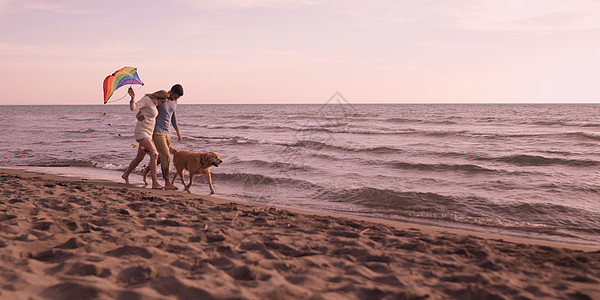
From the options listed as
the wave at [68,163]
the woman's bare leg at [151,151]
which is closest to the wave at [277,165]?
the woman's bare leg at [151,151]

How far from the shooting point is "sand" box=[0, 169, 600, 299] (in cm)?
290

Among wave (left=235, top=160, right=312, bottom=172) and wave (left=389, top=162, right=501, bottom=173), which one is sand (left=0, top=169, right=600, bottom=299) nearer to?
wave (left=235, top=160, right=312, bottom=172)

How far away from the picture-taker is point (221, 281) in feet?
10.0

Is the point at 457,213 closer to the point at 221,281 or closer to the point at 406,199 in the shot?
the point at 406,199

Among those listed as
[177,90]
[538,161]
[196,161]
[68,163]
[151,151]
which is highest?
[177,90]

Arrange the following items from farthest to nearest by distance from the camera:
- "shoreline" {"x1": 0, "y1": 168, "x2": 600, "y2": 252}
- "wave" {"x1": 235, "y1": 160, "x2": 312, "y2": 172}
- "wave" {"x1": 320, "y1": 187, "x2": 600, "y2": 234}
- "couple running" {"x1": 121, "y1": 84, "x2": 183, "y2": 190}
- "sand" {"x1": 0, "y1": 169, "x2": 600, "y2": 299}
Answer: "wave" {"x1": 235, "y1": 160, "x2": 312, "y2": 172} < "couple running" {"x1": 121, "y1": 84, "x2": 183, "y2": 190} < "wave" {"x1": 320, "y1": 187, "x2": 600, "y2": 234} < "shoreline" {"x1": 0, "y1": 168, "x2": 600, "y2": 252} < "sand" {"x1": 0, "y1": 169, "x2": 600, "y2": 299}

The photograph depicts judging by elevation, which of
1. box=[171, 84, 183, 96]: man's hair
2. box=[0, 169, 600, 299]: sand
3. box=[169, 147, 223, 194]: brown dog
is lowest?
box=[0, 169, 600, 299]: sand

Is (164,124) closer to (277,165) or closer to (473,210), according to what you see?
(277,165)

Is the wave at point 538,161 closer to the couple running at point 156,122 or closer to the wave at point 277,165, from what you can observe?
the wave at point 277,165

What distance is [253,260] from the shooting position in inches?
141

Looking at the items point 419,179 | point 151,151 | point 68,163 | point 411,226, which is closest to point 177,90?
point 151,151

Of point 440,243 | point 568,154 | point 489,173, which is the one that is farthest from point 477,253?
point 568,154

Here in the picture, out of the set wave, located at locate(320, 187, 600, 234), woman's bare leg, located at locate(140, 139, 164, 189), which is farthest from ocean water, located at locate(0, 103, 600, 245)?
woman's bare leg, located at locate(140, 139, 164, 189)

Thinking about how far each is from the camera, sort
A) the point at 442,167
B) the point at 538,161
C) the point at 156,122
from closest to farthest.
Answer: the point at 156,122 < the point at 442,167 < the point at 538,161
